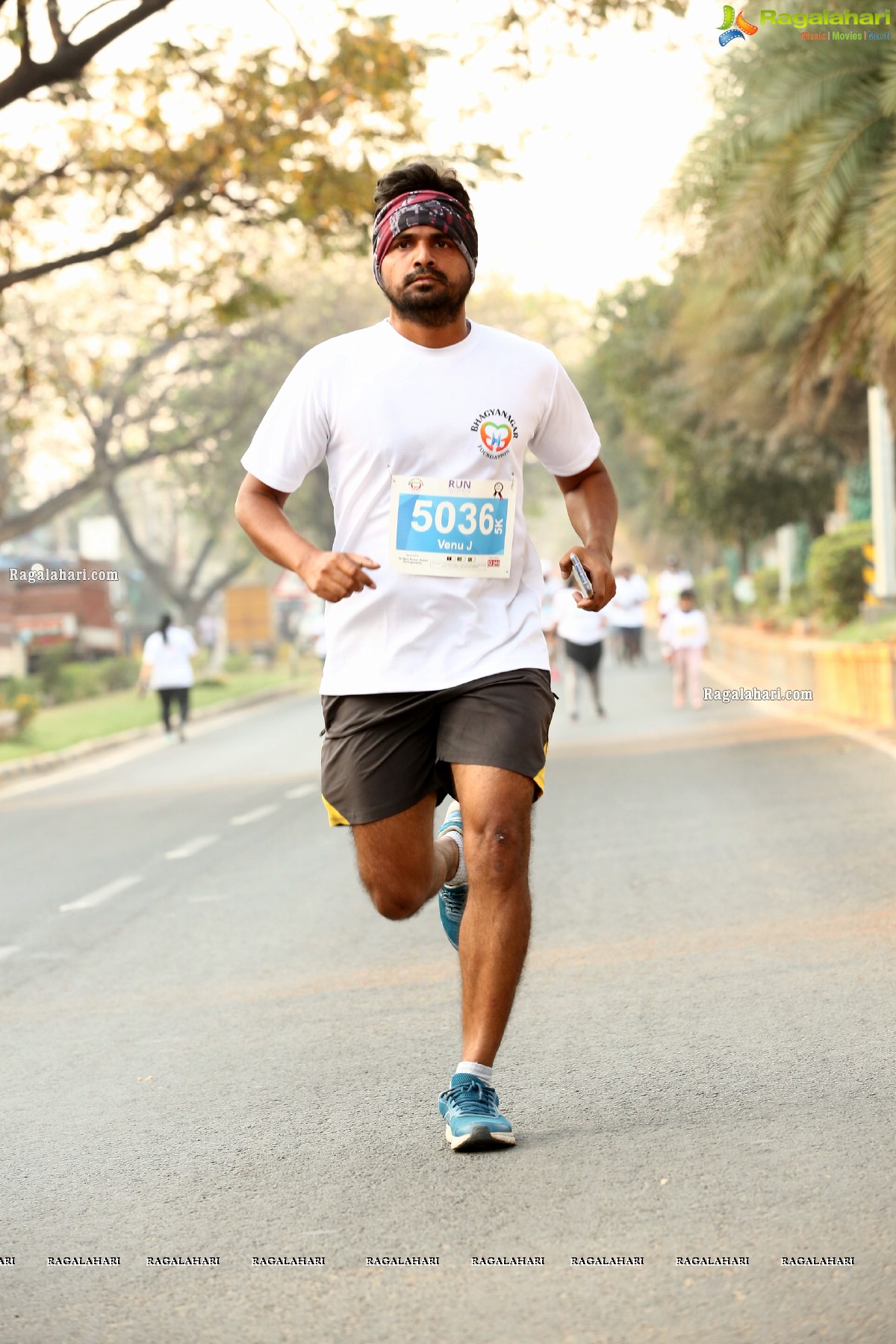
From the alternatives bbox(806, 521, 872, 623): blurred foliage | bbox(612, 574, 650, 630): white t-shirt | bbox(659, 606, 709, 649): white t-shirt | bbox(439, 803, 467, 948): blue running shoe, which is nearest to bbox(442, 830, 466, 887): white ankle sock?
bbox(439, 803, 467, 948): blue running shoe

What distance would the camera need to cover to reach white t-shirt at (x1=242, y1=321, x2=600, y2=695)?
A: 4.61 metres

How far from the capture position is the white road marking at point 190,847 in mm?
11898

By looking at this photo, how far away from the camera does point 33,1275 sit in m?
3.76

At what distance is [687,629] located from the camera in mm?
22391

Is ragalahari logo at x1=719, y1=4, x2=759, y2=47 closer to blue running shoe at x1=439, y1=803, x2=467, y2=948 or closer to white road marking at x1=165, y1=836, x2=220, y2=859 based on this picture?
white road marking at x1=165, y1=836, x2=220, y2=859

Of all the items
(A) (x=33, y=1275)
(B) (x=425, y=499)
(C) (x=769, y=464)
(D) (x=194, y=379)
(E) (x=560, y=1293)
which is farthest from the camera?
(D) (x=194, y=379)

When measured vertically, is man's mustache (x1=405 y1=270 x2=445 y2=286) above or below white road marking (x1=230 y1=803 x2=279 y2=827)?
above

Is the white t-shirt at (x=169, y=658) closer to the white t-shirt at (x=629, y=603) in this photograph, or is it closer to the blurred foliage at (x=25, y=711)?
the blurred foliage at (x=25, y=711)

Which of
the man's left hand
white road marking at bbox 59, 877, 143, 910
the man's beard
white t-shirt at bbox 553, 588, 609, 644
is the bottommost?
white road marking at bbox 59, 877, 143, 910

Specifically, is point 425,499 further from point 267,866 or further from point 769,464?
point 769,464

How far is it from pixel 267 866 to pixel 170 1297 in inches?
290

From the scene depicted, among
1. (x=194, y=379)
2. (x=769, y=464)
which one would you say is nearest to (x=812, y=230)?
(x=769, y=464)

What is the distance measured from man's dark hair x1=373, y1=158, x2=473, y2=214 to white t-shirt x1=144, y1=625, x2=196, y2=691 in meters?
18.1

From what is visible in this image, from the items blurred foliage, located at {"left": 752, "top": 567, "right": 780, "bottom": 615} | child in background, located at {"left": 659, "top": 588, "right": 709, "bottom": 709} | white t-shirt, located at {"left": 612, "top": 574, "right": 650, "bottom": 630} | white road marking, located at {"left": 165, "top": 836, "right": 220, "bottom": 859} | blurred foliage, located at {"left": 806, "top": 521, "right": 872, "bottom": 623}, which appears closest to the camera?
white road marking, located at {"left": 165, "top": 836, "right": 220, "bottom": 859}
